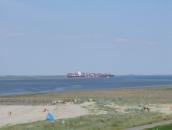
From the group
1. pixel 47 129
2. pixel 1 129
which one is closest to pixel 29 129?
pixel 47 129

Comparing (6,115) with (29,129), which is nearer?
(29,129)

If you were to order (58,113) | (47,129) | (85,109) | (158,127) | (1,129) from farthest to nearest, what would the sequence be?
1. (85,109)
2. (58,113)
3. (1,129)
4. (47,129)
5. (158,127)

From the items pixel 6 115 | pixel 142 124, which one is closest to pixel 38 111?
pixel 6 115

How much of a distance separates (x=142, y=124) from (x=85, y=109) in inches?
637

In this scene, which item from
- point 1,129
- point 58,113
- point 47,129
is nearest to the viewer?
point 47,129

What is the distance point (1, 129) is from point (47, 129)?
302cm

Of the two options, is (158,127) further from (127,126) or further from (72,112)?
(72,112)

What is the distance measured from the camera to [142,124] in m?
23.4

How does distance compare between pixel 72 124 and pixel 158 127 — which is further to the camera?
pixel 72 124

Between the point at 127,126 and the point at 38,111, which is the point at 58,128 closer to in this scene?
the point at 127,126

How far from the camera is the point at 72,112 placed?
37094 millimetres

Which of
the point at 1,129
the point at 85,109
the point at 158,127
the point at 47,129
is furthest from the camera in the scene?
the point at 85,109

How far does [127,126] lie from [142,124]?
3.86ft

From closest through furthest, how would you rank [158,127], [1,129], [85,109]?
[158,127] → [1,129] → [85,109]
